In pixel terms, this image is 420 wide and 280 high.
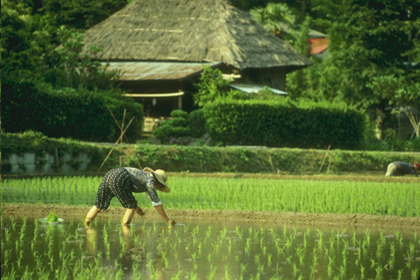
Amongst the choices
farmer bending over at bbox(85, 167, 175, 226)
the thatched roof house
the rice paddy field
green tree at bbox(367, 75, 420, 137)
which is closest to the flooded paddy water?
the rice paddy field

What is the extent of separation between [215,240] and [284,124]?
1567 cm

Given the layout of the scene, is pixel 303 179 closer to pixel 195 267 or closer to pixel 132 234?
pixel 132 234

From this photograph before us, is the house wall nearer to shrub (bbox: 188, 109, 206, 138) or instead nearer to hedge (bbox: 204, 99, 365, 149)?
shrub (bbox: 188, 109, 206, 138)

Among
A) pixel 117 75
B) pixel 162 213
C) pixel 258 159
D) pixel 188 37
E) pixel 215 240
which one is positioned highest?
pixel 188 37

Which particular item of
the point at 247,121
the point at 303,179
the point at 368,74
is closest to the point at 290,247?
the point at 303,179

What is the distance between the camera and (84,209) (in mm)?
9938

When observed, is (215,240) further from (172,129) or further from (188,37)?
(188,37)

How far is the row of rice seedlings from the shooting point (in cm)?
1059

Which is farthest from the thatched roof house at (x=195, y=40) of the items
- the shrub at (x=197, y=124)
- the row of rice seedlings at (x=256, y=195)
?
the row of rice seedlings at (x=256, y=195)

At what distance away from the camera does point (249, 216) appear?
9.69m

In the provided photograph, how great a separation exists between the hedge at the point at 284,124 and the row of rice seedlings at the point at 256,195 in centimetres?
733

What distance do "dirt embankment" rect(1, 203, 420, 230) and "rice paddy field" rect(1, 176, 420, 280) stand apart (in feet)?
0.09

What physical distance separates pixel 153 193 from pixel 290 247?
1.81 m

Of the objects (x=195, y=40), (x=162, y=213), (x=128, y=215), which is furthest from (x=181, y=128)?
(x=162, y=213)
